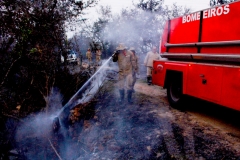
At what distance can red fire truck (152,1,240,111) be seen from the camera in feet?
11.9

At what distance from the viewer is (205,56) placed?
430 centimetres

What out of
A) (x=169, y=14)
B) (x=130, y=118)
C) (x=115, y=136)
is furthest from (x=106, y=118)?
(x=169, y=14)

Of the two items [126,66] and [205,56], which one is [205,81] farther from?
[126,66]

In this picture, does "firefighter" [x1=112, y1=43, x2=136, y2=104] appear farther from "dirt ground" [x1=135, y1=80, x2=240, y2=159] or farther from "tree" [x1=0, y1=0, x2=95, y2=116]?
"tree" [x1=0, y1=0, x2=95, y2=116]

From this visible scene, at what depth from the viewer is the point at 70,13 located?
6.30m

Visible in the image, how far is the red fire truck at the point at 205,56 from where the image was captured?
11.9 ft

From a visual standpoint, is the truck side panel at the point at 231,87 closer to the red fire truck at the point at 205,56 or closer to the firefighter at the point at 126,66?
the red fire truck at the point at 205,56

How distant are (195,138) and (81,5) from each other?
5.16 m

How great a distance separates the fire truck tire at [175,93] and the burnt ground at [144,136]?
178 mm

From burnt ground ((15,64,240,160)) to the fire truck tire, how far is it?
0.18 metres

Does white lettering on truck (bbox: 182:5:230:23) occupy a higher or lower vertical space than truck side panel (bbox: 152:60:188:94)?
higher

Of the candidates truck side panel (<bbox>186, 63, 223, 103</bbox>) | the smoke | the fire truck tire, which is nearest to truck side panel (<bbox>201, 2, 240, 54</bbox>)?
truck side panel (<bbox>186, 63, 223, 103</bbox>)

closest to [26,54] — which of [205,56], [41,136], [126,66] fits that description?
[41,136]

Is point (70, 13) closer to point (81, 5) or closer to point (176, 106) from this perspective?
point (81, 5)
